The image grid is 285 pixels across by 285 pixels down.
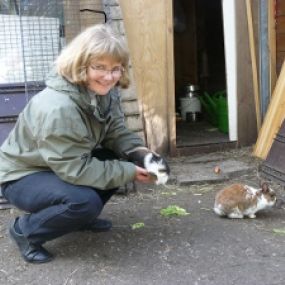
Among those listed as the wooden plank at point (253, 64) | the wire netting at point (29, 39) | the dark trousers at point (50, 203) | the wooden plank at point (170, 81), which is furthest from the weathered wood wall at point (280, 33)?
the dark trousers at point (50, 203)

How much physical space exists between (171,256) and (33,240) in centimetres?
73

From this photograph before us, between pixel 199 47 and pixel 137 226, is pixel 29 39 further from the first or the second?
pixel 199 47

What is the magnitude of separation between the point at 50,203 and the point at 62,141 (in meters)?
0.34

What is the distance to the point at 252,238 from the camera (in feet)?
10.0

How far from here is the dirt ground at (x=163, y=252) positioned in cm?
262

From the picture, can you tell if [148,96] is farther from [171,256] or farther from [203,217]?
[171,256]

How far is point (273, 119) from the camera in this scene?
4488mm

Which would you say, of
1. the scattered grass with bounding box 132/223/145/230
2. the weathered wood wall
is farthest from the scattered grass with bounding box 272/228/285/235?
the weathered wood wall

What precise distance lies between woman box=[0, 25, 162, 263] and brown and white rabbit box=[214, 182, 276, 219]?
2.46 feet

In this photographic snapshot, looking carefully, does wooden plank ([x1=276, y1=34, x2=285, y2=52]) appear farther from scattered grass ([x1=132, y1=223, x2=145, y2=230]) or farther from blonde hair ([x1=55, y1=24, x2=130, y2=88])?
blonde hair ([x1=55, y1=24, x2=130, y2=88])

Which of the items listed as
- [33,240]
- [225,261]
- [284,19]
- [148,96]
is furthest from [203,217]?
[284,19]

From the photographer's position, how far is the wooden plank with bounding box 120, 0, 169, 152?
14.8ft

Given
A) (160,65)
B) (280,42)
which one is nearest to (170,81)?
(160,65)

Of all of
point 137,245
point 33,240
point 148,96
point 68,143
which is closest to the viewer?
point 68,143
